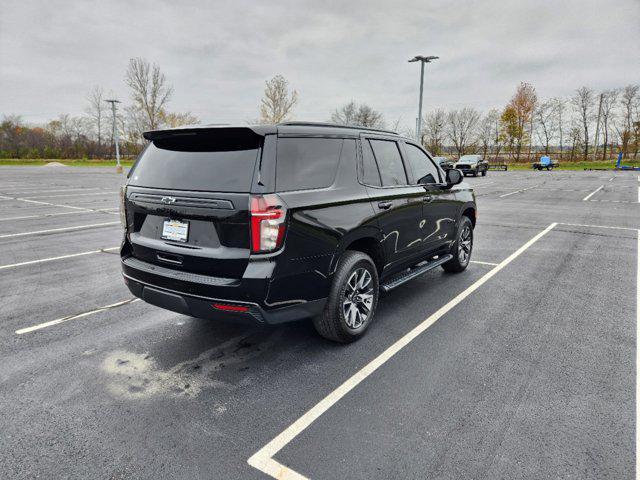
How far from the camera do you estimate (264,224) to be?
2.93 m

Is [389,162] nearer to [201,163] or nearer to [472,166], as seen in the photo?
[201,163]

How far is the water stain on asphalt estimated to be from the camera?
3.07 m

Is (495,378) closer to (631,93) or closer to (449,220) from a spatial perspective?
(449,220)

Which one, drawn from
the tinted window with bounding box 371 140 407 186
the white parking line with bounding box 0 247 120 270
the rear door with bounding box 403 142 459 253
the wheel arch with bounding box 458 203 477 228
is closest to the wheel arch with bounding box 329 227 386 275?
the tinted window with bounding box 371 140 407 186

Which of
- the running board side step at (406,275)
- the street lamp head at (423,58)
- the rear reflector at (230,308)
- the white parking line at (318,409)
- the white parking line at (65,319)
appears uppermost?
the street lamp head at (423,58)

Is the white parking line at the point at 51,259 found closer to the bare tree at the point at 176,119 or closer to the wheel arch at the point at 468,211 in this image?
the wheel arch at the point at 468,211

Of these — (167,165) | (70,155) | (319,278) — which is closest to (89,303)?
(167,165)

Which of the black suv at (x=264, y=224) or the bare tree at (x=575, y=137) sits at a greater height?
the bare tree at (x=575, y=137)

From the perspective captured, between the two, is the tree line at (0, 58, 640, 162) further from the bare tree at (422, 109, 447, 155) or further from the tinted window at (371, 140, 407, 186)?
the tinted window at (371, 140, 407, 186)

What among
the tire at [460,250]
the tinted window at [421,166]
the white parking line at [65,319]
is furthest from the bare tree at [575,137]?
the white parking line at [65,319]

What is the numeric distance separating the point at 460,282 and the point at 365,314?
234cm

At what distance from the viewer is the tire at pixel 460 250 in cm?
587

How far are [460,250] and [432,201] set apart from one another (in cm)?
143

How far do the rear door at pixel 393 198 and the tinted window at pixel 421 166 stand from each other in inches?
8.2
